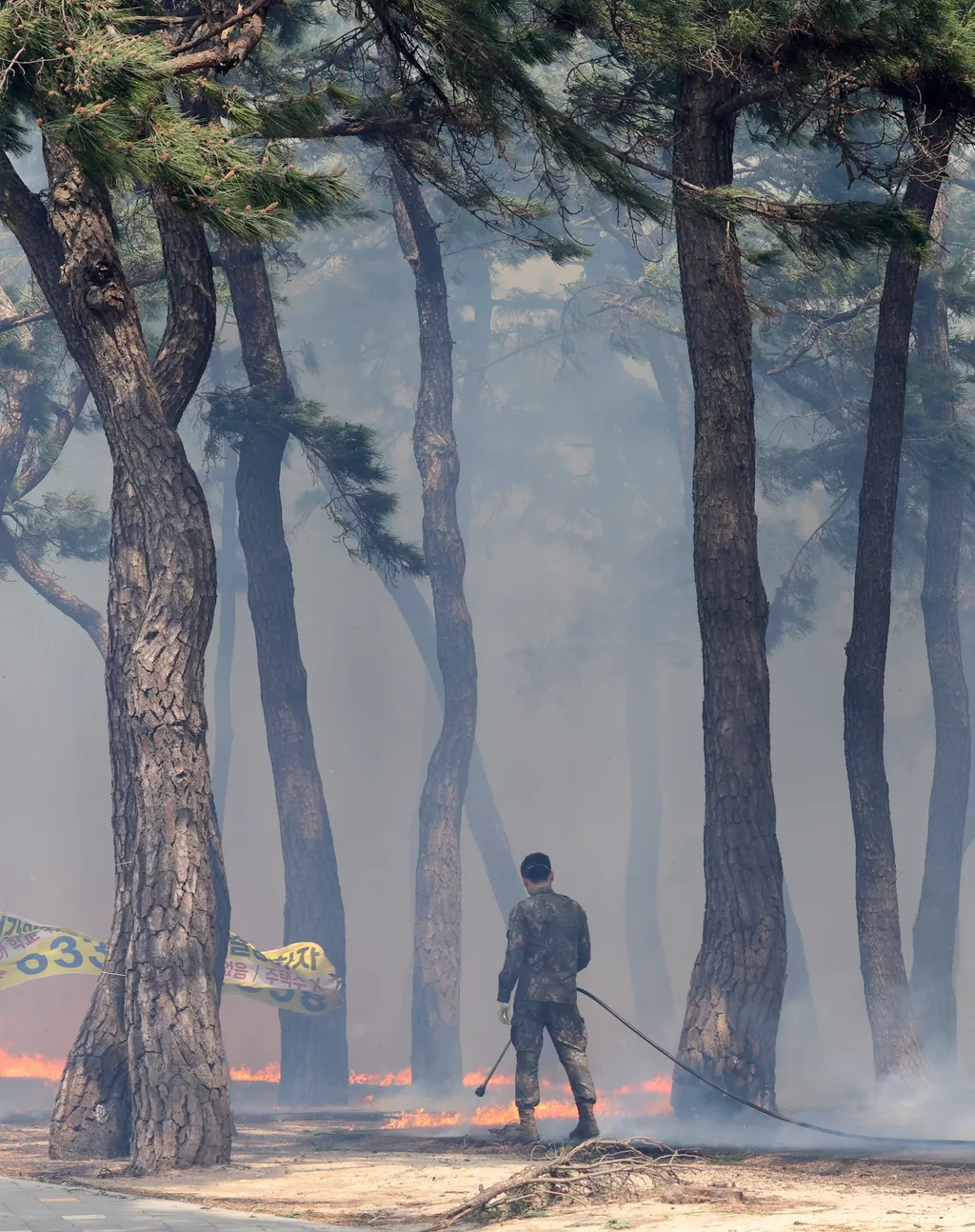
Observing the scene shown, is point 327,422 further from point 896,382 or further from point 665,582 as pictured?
point 665,582

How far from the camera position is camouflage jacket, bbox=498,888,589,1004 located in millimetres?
10430

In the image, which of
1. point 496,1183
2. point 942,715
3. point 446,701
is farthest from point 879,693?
point 446,701

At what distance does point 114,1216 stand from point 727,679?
20.7ft

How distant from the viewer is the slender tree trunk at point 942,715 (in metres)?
17.1

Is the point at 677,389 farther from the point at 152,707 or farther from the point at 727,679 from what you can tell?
the point at 152,707

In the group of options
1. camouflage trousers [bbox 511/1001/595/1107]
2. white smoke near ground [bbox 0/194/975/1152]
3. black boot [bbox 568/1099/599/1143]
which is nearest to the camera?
black boot [bbox 568/1099/599/1143]

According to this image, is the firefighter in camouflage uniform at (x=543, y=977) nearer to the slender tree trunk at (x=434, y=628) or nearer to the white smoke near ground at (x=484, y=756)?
the slender tree trunk at (x=434, y=628)

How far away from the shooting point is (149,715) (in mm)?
9234

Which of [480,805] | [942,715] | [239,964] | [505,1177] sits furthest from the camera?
[480,805]

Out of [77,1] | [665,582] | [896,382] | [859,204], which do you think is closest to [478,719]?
[665,582]

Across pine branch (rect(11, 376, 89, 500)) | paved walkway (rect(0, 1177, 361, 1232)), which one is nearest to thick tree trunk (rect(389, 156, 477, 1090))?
pine branch (rect(11, 376, 89, 500))

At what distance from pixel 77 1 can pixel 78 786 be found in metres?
27.8

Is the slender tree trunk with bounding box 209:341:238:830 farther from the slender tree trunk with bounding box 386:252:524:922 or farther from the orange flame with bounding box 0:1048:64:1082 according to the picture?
the orange flame with bounding box 0:1048:64:1082

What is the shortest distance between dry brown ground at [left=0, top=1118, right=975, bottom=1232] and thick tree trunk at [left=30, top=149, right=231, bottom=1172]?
489 millimetres
